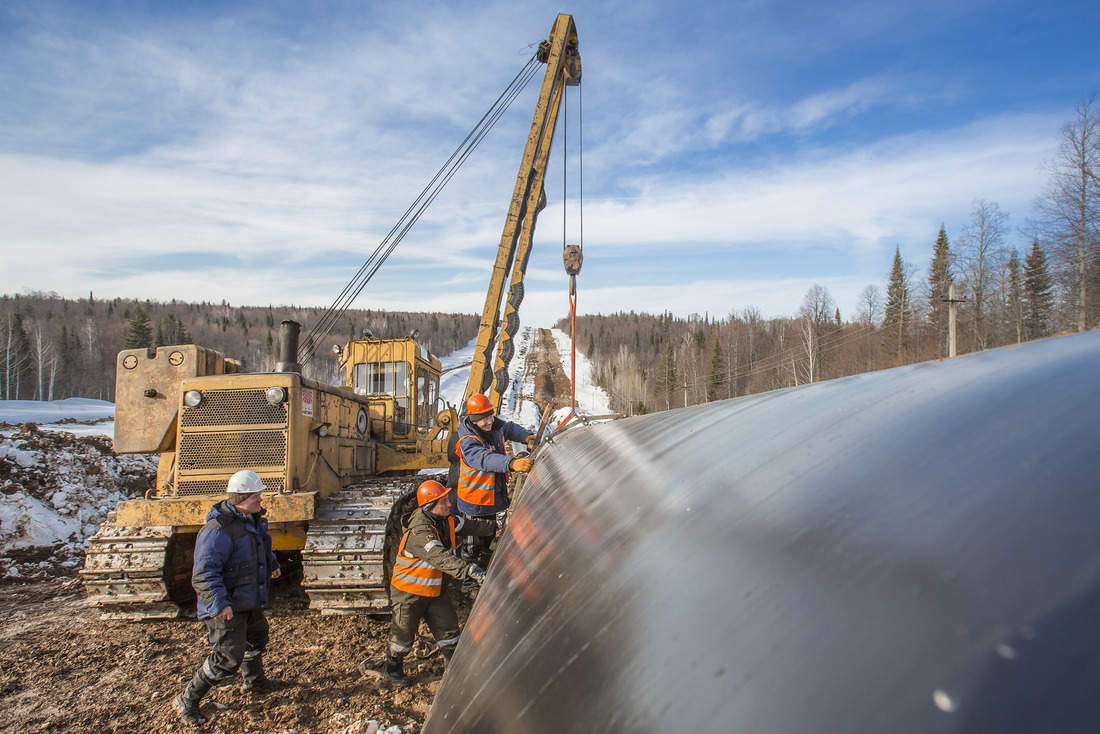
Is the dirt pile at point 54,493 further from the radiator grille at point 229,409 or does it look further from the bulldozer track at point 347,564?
the bulldozer track at point 347,564

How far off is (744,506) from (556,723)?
0.39 m

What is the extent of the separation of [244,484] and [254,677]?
1479 millimetres

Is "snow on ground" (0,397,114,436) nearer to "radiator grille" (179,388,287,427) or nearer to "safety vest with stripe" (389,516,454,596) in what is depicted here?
"radiator grille" (179,388,287,427)

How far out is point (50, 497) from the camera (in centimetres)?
1124

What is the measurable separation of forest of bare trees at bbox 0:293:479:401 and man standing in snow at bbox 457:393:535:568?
35.0 metres

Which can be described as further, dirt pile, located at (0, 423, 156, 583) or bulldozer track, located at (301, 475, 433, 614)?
dirt pile, located at (0, 423, 156, 583)

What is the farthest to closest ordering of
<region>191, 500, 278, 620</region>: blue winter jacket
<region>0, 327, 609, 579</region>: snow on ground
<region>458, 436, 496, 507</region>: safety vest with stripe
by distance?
1. <region>0, 327, 609, 579</region>: snow on ground
2. <region>458, 436, 496, 507</region>: safety vest with stripe
3. <region>191, 500, 278, 620</region>: blue winter jacket

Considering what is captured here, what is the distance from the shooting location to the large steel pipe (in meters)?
0.48

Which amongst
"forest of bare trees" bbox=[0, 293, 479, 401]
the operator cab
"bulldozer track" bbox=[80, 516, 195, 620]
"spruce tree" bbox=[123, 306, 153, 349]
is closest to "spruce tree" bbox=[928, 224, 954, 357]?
the operator cab

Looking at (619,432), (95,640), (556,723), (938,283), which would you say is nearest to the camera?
(556,723)

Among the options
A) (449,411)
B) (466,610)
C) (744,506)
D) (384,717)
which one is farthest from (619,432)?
(449,411)

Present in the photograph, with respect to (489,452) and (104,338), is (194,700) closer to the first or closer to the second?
(489,452)

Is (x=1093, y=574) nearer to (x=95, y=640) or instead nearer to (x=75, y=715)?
(x=75, y=715)

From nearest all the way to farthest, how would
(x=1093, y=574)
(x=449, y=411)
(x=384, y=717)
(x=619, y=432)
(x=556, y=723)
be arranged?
1. (x=1093, y=574)
2. (x=556, y=723)
3. (x=619, y=432)
4. (x=384, y=717)
5. (x=449, y=411)
